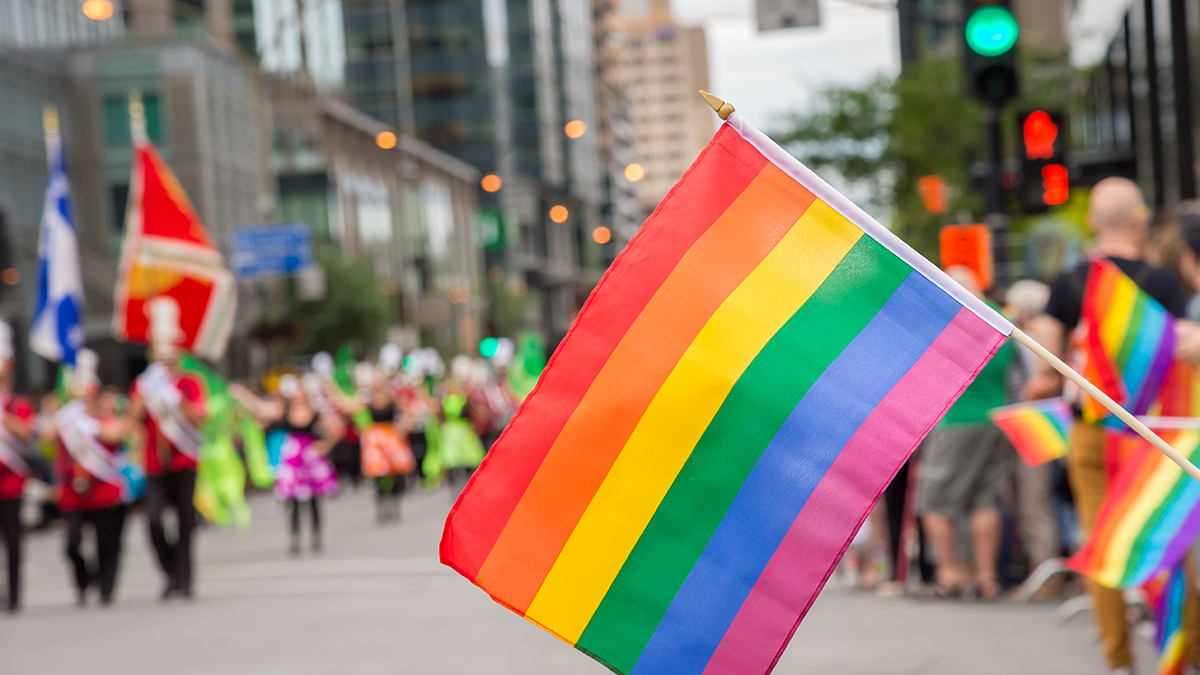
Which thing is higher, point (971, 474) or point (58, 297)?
point (58, 297)

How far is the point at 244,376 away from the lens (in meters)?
43.8

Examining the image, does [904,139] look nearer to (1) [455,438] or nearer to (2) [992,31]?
(1) [455,438]

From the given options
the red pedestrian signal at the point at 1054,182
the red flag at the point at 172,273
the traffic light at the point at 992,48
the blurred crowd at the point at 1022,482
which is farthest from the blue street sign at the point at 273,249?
the traffic light at the point at 992,48

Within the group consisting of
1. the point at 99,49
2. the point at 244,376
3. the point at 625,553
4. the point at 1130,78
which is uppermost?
the point at 99,49

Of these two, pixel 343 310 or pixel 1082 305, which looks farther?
pixel 343 310

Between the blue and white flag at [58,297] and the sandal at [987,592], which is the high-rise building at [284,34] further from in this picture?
the sandal at [987,592]

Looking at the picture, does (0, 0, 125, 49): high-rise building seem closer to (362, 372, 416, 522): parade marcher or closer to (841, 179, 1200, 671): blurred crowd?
(362, 372, 416, 522): parade marcher

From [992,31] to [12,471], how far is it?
8.19 metres

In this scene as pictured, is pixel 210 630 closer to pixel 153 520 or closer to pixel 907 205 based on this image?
pixel 153 520

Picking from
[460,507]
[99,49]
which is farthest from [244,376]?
[460,507]

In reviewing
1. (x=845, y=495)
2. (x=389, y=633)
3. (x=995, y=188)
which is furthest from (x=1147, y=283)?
(x=995, y=188)

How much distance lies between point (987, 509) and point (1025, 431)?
4.29 ft

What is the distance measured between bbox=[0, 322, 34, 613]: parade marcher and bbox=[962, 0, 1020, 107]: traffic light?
777cm

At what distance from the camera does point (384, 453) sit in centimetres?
1825
